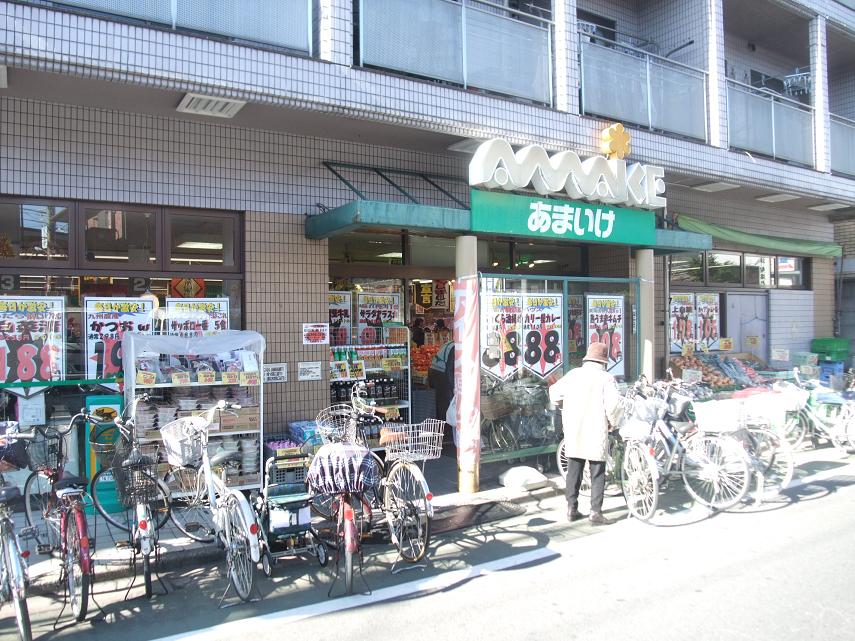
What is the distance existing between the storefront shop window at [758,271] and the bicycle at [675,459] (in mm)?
7887

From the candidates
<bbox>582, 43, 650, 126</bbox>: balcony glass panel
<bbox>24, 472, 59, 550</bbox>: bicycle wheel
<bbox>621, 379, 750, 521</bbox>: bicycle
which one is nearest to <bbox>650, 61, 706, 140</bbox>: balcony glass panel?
<bbox>582, 43, 650, 126</bbox>: balcony glass panel

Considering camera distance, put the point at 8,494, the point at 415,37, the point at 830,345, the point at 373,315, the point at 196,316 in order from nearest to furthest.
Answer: the point at 8,494, the point at 196,316, the point at 415,37, the point at 373,315, the point at 830,345

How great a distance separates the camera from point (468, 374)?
7.99 metres

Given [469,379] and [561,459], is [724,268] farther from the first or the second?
[469,379]

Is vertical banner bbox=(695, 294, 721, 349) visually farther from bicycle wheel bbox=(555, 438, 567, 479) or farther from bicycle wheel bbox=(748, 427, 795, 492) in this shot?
bicycle wheel bbox=(555, 438, 567, 479)

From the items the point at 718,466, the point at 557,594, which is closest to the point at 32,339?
the point at 557,594

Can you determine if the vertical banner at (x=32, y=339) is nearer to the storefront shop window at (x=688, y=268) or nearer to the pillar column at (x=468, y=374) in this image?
the pillar column at (x=468, y=374)

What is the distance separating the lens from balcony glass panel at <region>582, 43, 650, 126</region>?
10000 mm

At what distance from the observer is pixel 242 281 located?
8.19 meters

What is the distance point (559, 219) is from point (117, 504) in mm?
6323

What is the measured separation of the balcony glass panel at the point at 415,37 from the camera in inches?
314

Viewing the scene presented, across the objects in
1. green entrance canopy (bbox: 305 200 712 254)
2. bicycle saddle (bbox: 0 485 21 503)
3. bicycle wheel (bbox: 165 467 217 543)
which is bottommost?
bicycle wheel (bbox: 165 467 217 543)

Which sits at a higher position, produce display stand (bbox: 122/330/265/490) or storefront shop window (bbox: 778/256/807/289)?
storefront shop window (bbox: 778/256/807/289)

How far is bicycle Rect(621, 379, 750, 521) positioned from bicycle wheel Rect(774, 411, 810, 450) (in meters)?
3.27
